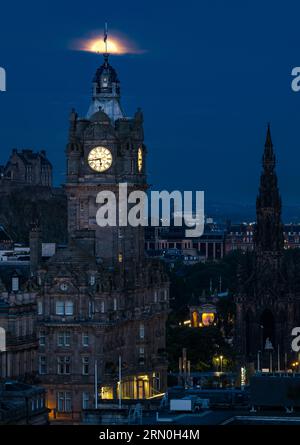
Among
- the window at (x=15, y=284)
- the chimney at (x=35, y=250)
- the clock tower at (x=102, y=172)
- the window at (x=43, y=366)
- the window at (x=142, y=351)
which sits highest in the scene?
the clock tower at (x=102, y=172)

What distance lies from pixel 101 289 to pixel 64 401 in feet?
21.4

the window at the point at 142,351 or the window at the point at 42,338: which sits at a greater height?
the window at the point at 42,338

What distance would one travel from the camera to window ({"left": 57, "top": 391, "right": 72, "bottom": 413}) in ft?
336

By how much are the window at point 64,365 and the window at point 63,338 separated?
776 millimetres

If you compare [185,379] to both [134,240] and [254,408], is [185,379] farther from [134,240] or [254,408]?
[254,408]

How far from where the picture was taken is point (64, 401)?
10281 cm

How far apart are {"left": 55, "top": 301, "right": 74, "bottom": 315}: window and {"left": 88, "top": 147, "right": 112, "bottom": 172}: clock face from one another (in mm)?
10766

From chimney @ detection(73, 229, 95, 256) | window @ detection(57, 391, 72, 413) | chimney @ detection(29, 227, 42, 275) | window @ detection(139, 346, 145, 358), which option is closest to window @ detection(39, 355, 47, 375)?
window @ detection(57, 391, 72, 413)

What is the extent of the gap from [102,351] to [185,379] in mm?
9742

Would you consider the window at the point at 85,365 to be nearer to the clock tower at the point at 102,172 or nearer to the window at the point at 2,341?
the window at the point at 2,341

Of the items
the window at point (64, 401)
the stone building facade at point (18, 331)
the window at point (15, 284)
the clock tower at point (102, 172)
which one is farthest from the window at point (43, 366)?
the clock tower at point (102, 172)

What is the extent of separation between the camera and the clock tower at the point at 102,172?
366ft

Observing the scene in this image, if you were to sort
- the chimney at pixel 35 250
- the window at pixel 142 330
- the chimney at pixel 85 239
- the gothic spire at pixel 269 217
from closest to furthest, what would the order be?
the chimney at pixel 85 239
the window at pixel 142 330
the chimney at pixel 35 250
the gothic spire at pixel 269 217

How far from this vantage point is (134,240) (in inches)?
4493
